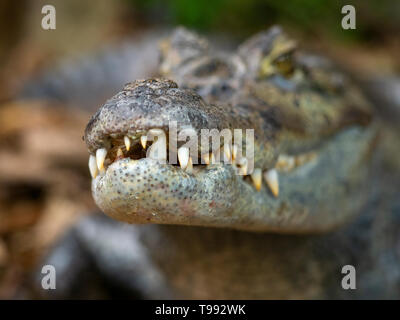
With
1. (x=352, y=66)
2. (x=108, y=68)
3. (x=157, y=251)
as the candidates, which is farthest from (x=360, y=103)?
(x=108, y=68)

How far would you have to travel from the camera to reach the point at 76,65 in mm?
7699

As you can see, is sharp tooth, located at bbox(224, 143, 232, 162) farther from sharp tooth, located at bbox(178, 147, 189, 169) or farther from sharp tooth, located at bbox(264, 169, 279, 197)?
sharp tooth, located at bbox(264, 169, 279, 197)

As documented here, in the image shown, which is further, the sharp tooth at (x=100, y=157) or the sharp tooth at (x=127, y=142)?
the sharp tooth at (x=100, y=157)

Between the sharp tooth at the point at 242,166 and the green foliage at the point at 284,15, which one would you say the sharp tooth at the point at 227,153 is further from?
the green foliage at the point at 284,15

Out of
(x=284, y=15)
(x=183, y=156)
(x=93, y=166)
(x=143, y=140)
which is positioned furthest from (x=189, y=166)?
(x=284, y=15)

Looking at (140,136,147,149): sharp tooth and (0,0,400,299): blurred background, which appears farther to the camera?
(0,0,400,299): blurred background

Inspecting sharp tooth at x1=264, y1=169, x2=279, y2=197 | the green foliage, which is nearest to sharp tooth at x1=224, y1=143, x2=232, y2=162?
sharp tooth at x1=264, y1=169, x2=279, y2=197

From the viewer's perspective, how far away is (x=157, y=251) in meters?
3.18

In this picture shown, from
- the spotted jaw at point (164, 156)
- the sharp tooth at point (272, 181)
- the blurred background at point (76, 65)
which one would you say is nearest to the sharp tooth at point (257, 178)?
the spotted jaw at point (164, 156)

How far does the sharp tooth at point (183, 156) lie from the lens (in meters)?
1.83

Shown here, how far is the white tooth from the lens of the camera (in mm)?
1795

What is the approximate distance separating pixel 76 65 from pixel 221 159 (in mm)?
6140

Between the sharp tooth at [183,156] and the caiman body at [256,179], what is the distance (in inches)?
0.4
